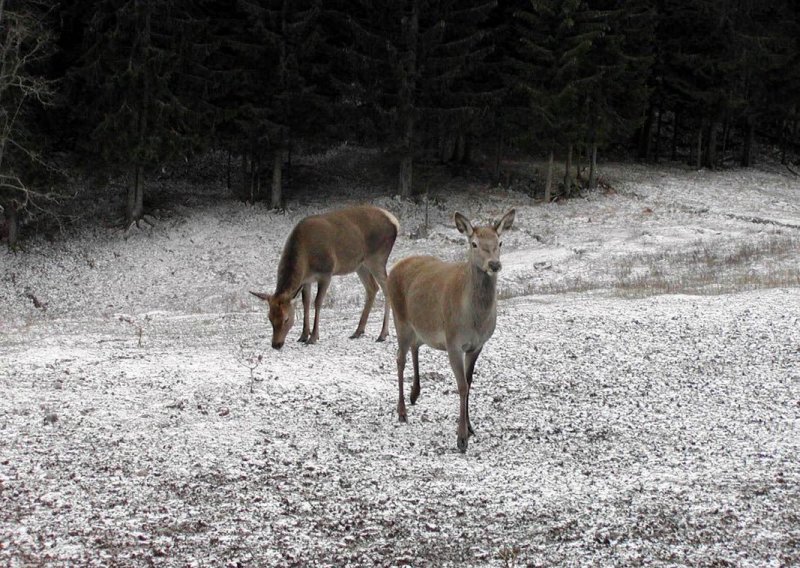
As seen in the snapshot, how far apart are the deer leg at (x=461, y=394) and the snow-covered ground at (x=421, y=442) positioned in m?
0.14

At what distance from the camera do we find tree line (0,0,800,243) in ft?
102

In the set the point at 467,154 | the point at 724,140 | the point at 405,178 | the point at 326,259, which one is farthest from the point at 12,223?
the point at 724,140

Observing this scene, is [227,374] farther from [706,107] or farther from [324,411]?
[706,107]

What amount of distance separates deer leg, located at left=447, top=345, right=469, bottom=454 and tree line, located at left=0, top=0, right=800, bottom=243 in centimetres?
2533

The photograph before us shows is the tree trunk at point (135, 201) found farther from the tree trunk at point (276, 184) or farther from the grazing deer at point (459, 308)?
the grazing deer at point (459, 308)

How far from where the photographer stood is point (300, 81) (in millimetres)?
33750

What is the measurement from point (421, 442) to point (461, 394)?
632 millimetres

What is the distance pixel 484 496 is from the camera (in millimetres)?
6262

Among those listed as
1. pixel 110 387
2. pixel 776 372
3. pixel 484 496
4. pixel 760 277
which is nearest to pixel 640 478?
pixel 484 496

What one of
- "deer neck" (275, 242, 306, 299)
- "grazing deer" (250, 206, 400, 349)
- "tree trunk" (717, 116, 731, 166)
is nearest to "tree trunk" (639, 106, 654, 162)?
"tree trunk" (717, 116, 731, 166)

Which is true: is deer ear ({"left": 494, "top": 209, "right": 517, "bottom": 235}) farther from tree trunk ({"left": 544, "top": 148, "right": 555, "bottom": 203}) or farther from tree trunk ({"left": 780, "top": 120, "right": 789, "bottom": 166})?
tree trunk ({"left": 780, "top": 120, "right": 789, "bottom": 166})

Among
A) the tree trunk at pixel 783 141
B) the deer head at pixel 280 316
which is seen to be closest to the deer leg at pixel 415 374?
the deer head at pixel 280 316

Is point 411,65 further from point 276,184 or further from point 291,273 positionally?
point 291,273

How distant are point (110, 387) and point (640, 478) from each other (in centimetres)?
560
